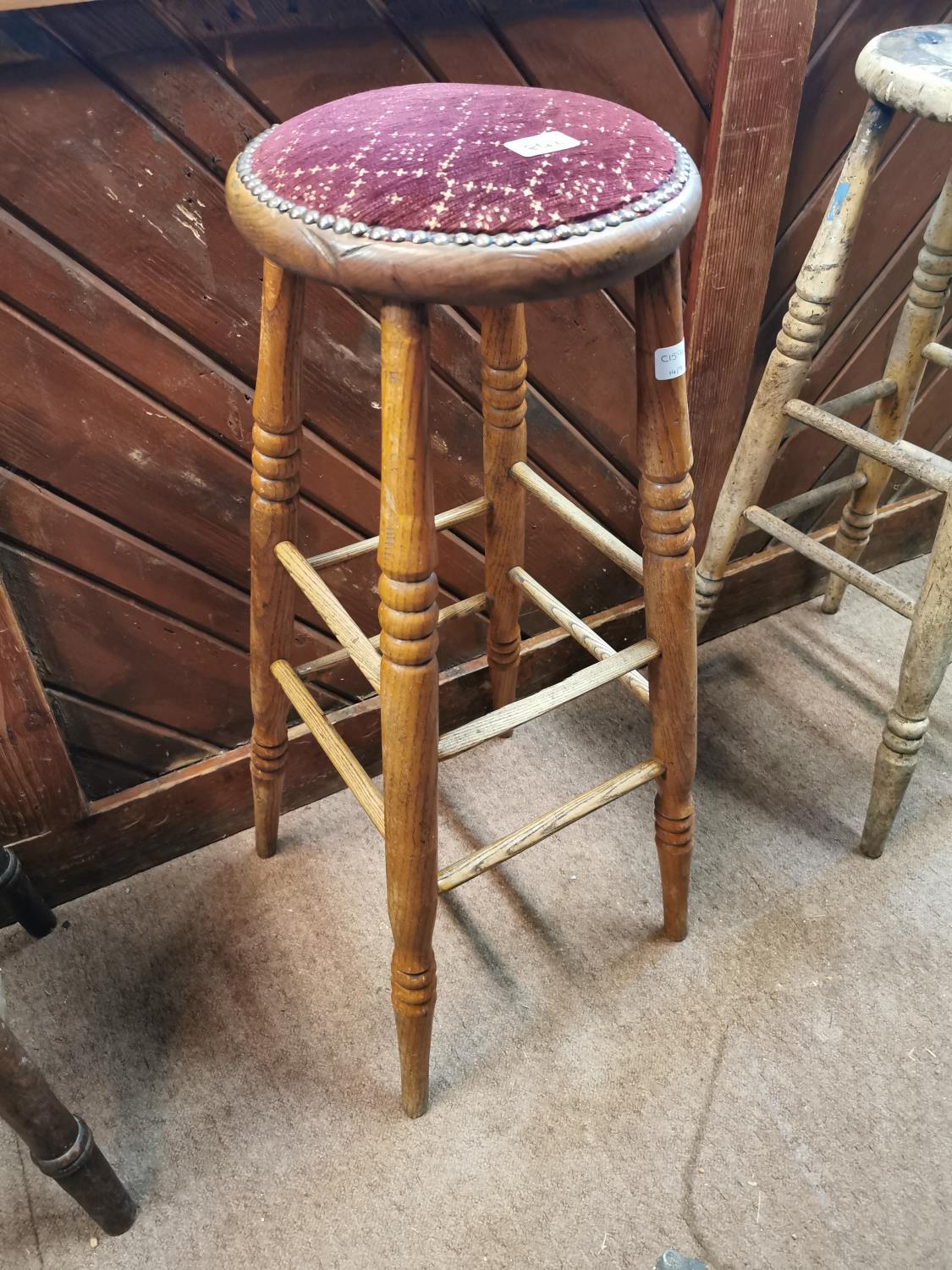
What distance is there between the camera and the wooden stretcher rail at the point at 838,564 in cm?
121

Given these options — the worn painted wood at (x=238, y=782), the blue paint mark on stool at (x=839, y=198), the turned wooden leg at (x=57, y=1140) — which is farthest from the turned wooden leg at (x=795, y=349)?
the turned wooden leg at (x=57, y=1140)

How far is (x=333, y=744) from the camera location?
39.9 inches

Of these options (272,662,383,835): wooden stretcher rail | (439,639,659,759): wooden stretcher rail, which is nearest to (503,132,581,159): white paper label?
(439,639,659,759): wooden stretcher rail

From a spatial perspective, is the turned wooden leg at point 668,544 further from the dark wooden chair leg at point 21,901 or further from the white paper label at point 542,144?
the dark wooden chair leg at point 21,901

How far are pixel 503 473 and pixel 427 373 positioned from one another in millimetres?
441

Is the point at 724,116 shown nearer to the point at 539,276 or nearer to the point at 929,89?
the point at 929,89

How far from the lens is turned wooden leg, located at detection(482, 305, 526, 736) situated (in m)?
1.05

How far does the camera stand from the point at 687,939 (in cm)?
124

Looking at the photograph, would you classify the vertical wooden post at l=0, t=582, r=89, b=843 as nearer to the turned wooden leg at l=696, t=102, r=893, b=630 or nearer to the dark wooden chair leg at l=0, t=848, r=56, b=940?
the dark wooden chair leg at l=0, t=848, r=56, b=940

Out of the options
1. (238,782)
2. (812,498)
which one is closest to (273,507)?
(238,782)

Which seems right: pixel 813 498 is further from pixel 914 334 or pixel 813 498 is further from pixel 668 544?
pixel 668 544

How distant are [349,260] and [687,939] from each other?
0.95 meters

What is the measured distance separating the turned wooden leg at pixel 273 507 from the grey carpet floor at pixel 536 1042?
0.76 ft

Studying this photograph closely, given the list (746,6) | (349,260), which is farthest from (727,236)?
(349,260)
